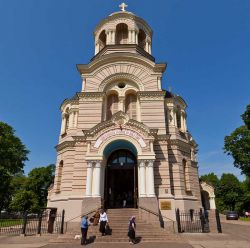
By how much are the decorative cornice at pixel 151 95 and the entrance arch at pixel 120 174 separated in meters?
5.13

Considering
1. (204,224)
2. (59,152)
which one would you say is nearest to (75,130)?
(59,152)

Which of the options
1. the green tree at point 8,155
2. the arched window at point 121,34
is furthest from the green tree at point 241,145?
the green tree at point 8,155

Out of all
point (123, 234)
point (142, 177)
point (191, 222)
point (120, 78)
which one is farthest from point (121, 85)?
point (123, 234)

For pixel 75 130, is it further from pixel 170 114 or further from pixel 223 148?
pixel 223 148

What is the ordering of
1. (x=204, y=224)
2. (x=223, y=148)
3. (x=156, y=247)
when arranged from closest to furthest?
(x=156, y=247)
(x=204, y=224)
(x=223, y=148)

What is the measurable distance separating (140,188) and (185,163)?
6.41 meters

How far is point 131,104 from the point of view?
74.1 feet

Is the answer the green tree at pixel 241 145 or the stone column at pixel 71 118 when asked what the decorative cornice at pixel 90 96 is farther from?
the green tree at pixel 241 145

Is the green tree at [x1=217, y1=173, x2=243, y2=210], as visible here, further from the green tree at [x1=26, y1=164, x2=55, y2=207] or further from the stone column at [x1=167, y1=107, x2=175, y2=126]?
the stone column at [x1=167, y1=107, x2=175, y2=126]

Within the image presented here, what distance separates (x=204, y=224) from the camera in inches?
637

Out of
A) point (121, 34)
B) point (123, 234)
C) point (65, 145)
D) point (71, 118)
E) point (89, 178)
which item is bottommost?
point (123, 234)

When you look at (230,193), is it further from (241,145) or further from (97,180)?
(97,180)

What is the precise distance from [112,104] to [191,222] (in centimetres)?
1244

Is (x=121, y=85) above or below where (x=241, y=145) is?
above
